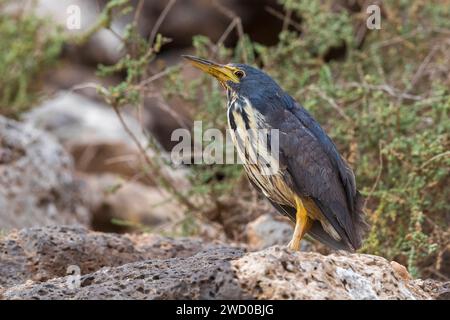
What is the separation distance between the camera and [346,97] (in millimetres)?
6828

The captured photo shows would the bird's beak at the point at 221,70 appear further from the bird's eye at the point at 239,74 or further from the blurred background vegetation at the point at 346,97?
the blurred background vegetation at the point at 346,97

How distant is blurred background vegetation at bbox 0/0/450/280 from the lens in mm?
5895

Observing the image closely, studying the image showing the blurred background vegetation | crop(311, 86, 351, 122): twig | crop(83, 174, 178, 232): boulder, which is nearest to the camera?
the blurred background vegetation

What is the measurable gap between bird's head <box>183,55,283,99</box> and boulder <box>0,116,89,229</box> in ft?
8.15

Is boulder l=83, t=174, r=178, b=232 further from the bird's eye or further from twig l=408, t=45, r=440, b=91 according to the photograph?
the bird's eye

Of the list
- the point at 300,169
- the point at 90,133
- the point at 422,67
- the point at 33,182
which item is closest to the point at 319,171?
the point at 300,169

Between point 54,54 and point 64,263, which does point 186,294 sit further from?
point 54,54

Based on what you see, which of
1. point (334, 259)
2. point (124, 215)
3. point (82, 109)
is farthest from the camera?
point (82, 109)

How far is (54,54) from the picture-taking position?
898cm

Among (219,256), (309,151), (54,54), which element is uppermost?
(54,54)

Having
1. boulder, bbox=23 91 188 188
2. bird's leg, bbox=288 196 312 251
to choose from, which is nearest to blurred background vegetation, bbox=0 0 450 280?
bird's leg, bbox=288 196 312 251

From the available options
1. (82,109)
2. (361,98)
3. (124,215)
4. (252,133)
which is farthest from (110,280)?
(82,109)

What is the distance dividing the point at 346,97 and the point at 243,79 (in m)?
1.89

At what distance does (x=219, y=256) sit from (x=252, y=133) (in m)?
1.15
